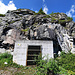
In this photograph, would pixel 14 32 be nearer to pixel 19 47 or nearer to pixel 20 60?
pixel 19 47

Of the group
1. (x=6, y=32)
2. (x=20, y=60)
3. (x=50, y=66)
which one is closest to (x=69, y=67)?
(x=50, y=66)

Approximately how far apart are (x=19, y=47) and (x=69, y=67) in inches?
254

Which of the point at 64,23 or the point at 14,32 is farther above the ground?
the point at 64,23

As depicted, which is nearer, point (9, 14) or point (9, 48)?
point (9, 48)

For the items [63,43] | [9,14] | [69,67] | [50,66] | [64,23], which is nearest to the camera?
[50,66]

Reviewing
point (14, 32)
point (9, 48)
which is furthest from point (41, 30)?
point (9, 48)

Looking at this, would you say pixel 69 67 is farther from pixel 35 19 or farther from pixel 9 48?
pixel 35 19

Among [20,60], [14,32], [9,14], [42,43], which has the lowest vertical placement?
[20,60]

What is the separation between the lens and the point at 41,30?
42.6ft

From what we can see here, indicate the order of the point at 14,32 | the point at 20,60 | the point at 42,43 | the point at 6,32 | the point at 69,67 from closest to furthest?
the point at 69,67, the point at 20,60, the point at 42,43, the point at 14,32, the point at 6,32

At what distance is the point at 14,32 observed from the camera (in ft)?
46.0

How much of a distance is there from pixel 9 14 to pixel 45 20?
47.8 ft

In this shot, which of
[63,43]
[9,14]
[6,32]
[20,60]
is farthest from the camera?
[9,14]

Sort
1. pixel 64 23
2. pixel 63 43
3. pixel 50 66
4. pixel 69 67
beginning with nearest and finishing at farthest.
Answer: pixel 50 66
pixel 69 67
pixel 63 43
pixel 64 23
